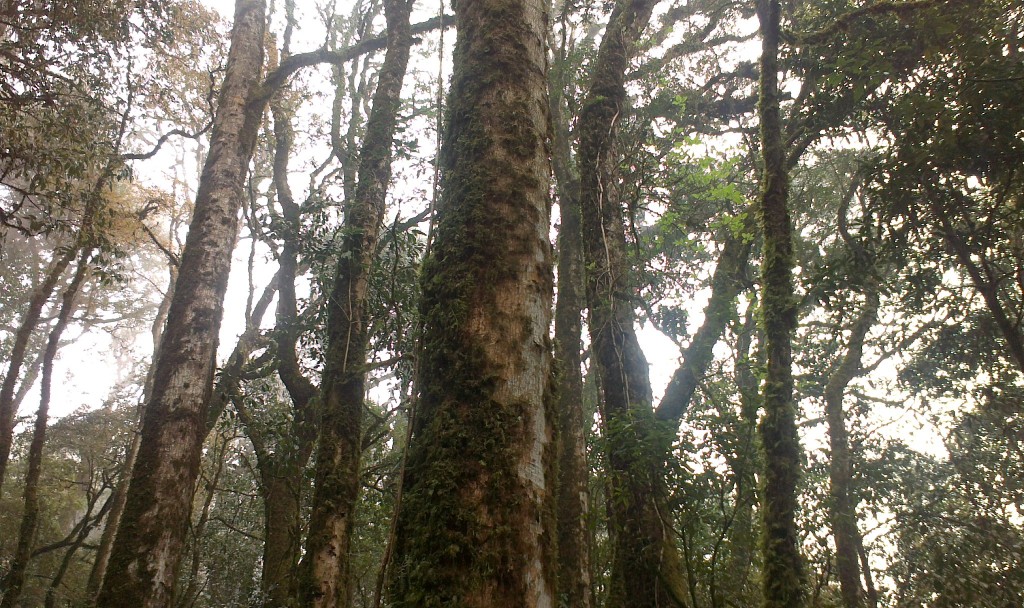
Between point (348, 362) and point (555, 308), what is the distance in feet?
7.51

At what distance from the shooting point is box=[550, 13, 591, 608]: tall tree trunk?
5.85 meters

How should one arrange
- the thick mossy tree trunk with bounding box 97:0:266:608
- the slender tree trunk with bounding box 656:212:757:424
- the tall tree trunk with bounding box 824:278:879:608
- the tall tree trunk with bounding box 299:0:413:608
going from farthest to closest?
the tall tree trunk with bounding box 824:278:879:608
the slender tree trunk with bounding box 656:212:757:424
the tall tree trunk with bounding box 299:0:413:608
the thick mossy tree trunk with bounding box 97:0:266:608

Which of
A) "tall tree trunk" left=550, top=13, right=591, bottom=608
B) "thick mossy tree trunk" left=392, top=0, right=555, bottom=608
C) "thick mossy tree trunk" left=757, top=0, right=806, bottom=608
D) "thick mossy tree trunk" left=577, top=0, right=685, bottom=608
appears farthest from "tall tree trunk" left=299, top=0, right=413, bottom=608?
"thick mossy tree trunk" left=392, top=0, right=555, bottom=608

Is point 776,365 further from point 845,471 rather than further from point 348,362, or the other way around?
point 845,471

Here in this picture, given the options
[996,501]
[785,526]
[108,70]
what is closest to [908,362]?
[996,501]

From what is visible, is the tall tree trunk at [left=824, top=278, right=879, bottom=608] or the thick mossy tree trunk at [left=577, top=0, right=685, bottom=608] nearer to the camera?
the thick mossy tree trunk at [left=577, top=0, right=685, bottom=608]

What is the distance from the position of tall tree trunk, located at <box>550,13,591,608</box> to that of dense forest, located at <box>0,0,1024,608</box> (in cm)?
5

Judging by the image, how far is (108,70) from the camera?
8414mm

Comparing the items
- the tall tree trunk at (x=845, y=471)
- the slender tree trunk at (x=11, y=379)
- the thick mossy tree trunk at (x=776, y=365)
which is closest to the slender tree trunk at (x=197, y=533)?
the slender tree trunk at (x=11, y=379)

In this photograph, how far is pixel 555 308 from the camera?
247 inches

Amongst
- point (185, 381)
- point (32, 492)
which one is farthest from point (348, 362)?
point (32, 492)

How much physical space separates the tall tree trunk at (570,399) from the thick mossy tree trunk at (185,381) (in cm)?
319

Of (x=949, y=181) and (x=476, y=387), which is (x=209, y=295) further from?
(x=949, y=181)

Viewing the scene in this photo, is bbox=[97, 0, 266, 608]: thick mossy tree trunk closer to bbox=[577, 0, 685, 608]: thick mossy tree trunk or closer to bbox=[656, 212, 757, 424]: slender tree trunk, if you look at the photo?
bbox=[577, 0, 685, 608]: thick mossy tree trunk
